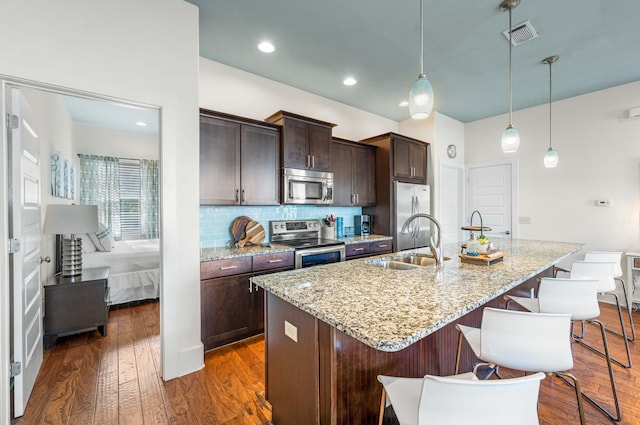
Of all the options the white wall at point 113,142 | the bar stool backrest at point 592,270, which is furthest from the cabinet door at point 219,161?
the white wall at point 113,142

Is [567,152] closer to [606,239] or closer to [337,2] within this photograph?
[606,239]

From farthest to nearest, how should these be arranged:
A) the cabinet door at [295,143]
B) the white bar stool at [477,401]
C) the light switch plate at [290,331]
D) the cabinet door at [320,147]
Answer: the cabinet door at [320,147]
the cabinet door at [295,143]
the light switch plate at [290,331]
the white bar stool at [477,401]

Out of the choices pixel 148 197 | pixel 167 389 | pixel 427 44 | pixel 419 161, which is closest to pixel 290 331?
pixel 167 389

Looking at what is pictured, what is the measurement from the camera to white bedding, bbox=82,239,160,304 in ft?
11.9

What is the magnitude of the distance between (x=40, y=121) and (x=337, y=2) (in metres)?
2.98

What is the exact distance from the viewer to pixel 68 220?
2.72 m

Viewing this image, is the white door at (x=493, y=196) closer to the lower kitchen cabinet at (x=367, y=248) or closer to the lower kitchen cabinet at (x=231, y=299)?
the lower kitchen cabinet at (x=367, y=248)

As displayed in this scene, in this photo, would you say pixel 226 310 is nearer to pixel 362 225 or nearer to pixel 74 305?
pixel 74 305

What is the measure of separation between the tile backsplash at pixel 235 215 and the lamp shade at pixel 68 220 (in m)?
1.05

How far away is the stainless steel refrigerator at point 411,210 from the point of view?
4.11m

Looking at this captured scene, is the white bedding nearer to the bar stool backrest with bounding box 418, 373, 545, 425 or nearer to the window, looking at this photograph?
the window

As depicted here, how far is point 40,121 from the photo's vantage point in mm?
2758

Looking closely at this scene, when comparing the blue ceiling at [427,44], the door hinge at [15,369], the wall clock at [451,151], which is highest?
the blue ceiling at [427,44]

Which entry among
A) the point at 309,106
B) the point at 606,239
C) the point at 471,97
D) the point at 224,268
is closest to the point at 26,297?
the point at 224,268
